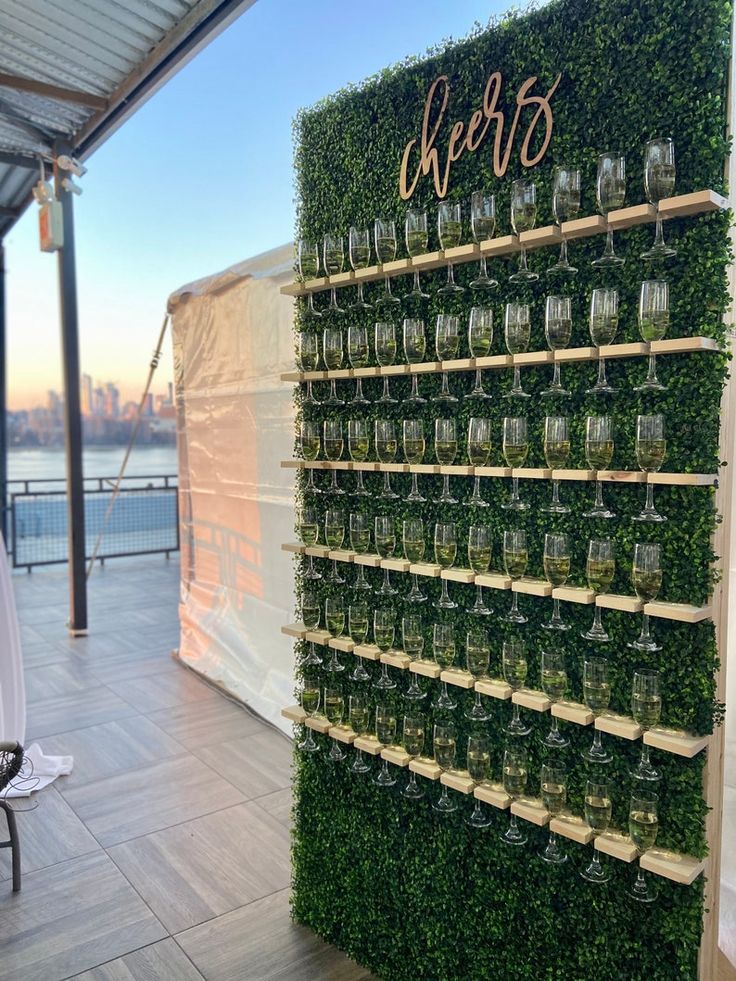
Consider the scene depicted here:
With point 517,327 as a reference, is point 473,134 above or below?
above

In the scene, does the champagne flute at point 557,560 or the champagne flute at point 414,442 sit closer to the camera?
the champagne flute at point 557,560

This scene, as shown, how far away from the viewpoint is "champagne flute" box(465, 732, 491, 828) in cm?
184

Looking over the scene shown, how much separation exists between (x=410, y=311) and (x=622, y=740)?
1225 millimetres

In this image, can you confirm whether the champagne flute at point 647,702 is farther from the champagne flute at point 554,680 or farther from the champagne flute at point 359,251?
the champagne flute at point 359,251

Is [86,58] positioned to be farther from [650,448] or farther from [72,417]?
[650,448]

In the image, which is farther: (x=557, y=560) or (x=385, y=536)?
(x=385, y=536)

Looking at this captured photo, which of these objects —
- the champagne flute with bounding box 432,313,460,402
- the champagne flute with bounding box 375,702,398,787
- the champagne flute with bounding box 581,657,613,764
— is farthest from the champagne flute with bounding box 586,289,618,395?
the champagne flute with bounding box 375,702,398,787

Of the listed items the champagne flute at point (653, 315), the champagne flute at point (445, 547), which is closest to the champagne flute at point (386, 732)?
the champagne flute at point (445, 547)

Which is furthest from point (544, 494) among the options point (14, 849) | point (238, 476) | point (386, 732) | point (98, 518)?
point (98, 518)

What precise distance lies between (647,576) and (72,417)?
477 centimetres

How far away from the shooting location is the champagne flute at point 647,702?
1513 millimetres

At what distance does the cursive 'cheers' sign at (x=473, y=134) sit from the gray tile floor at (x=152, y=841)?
2.30m

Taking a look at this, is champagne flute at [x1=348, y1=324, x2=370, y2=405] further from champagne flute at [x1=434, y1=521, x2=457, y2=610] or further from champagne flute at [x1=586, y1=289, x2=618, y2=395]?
champagne flute at [x1=586, y1=289, x2=618, y2=395]

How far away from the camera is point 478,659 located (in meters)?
1.84
